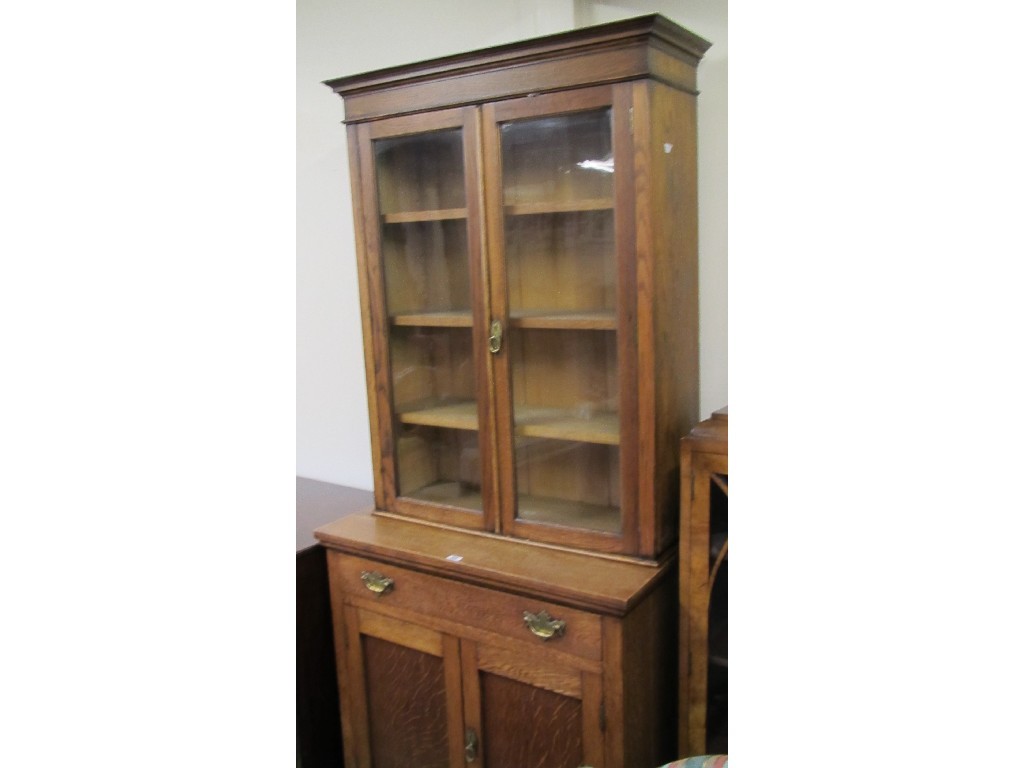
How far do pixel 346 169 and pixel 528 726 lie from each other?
4.90ft

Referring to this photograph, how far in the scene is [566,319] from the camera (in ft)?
4.90

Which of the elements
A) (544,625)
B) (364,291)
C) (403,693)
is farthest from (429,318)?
(403,693)

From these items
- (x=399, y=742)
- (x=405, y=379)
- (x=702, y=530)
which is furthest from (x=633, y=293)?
(x=399, y=742)

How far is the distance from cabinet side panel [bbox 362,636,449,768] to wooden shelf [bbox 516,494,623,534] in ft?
1.20

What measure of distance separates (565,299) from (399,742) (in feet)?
3.43

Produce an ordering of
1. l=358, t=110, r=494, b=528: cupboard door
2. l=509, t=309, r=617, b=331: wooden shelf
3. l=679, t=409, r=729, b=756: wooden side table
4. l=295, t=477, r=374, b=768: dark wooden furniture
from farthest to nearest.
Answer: l=295, t=477, r=374, b=768: dark wooden furniture → l=358, t=110, r=494, b=528: cupboard door → l=509, t=309, r=617, b=331: wooden shelf → l=679, t=409, r=729, b=756: wooden side table

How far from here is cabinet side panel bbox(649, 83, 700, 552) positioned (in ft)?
4.42

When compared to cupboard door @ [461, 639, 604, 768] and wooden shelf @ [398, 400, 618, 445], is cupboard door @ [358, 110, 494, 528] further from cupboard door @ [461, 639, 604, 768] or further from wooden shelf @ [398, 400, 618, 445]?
cupboard door @ [461, 639, 604, 768]

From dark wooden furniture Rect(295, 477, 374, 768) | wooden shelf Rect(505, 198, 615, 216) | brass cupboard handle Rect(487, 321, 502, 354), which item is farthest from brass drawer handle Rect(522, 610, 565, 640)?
wooden shelf Rect(505, 198, 615, 216)

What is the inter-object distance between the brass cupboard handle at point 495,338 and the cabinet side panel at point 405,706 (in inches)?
25.9

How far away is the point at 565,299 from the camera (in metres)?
1.55
